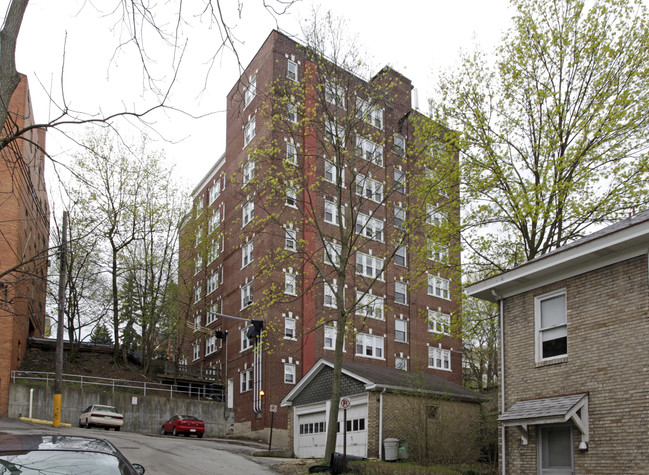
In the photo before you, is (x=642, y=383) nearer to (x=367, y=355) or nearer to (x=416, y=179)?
(x=416, y=179)

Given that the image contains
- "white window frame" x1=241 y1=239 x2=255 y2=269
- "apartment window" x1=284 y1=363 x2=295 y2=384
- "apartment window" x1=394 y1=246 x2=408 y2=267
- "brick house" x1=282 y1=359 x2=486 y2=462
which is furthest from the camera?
"apartment window" x1=394 y1=246 x2=408 y2=267

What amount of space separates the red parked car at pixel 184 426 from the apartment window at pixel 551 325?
2534 cm

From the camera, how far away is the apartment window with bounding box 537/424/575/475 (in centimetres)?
1472

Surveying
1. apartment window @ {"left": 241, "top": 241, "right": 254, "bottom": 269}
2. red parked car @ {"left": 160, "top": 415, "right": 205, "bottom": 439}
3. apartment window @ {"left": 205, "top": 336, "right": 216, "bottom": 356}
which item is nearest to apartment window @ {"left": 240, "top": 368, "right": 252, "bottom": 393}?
red parked car @ {"left": 160, "top": 415, "right": 205, "bottom": 439}

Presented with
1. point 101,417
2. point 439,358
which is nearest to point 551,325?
point 101,417

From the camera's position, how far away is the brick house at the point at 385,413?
20.6 metres

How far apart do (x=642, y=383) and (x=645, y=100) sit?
35.5 ft

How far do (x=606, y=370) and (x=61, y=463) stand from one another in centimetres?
1188

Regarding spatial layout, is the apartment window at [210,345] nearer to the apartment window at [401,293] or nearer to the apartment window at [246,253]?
the apartment window at [246,253]

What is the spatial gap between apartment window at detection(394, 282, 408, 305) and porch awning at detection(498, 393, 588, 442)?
29.9 m

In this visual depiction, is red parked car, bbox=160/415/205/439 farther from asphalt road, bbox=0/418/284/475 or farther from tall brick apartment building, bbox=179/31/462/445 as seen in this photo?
asphalt road, bbox=0/418/284/475

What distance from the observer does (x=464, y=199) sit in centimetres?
2359

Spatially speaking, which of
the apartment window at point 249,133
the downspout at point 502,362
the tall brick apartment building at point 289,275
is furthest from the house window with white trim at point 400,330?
the downspout at point 502,362

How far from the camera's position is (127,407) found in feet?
128
